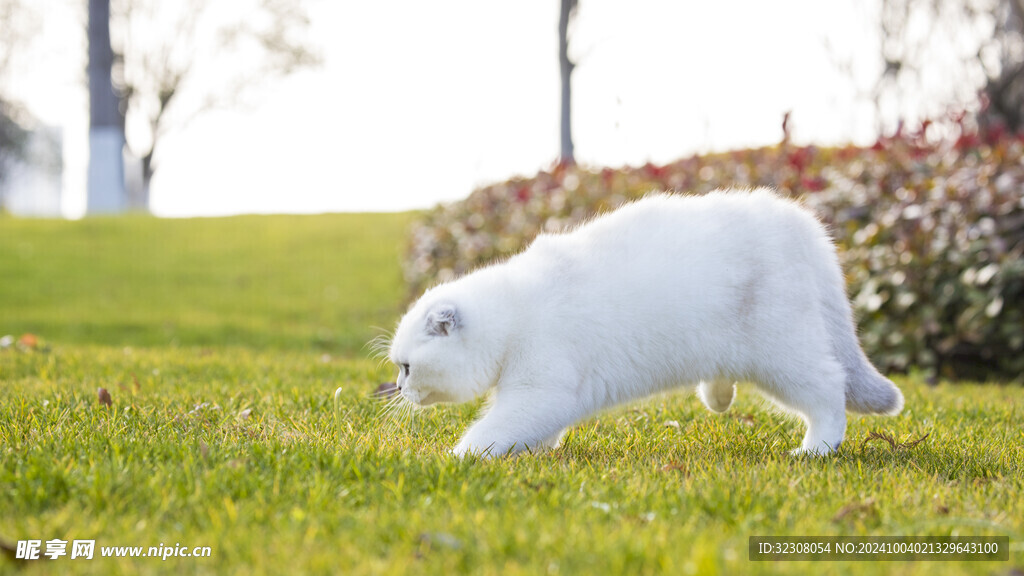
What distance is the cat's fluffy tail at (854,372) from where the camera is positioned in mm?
3896

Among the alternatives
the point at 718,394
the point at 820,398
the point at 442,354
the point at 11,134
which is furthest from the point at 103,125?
the point at 820,398

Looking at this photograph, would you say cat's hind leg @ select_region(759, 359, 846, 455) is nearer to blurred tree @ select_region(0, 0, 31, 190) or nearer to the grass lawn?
the grass lawn

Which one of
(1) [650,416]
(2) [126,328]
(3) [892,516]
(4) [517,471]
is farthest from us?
(2) [126,328]

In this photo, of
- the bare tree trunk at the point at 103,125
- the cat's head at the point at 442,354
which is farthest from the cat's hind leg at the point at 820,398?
the bare tree trunk at the point at 103,125

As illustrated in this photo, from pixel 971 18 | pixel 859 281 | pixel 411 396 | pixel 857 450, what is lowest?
pixel 857 450

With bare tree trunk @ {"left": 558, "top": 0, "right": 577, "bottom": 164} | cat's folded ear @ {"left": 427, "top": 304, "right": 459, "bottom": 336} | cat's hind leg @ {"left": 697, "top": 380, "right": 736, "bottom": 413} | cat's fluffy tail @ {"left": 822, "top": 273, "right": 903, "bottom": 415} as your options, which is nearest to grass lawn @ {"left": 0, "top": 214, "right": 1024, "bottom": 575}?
cat's hind leg @ {"left": 697, "top": 380, "right": 736, "bottom": 413}

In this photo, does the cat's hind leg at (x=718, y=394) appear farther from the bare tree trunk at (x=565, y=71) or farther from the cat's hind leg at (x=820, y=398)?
the bare tree trunk at (x=565, y=71)

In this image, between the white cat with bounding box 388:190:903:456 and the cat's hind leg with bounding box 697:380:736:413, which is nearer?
the white cat with bounding box 388:190:903:456

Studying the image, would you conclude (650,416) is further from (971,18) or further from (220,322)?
(971,18)

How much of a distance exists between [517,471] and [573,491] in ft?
0.99

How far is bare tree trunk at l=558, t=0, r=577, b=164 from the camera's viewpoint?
15320mm

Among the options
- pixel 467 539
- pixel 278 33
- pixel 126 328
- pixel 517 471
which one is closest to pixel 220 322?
pixel 126 328

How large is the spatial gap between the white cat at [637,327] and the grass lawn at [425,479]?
0.24 metres

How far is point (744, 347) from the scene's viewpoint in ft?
12.0
